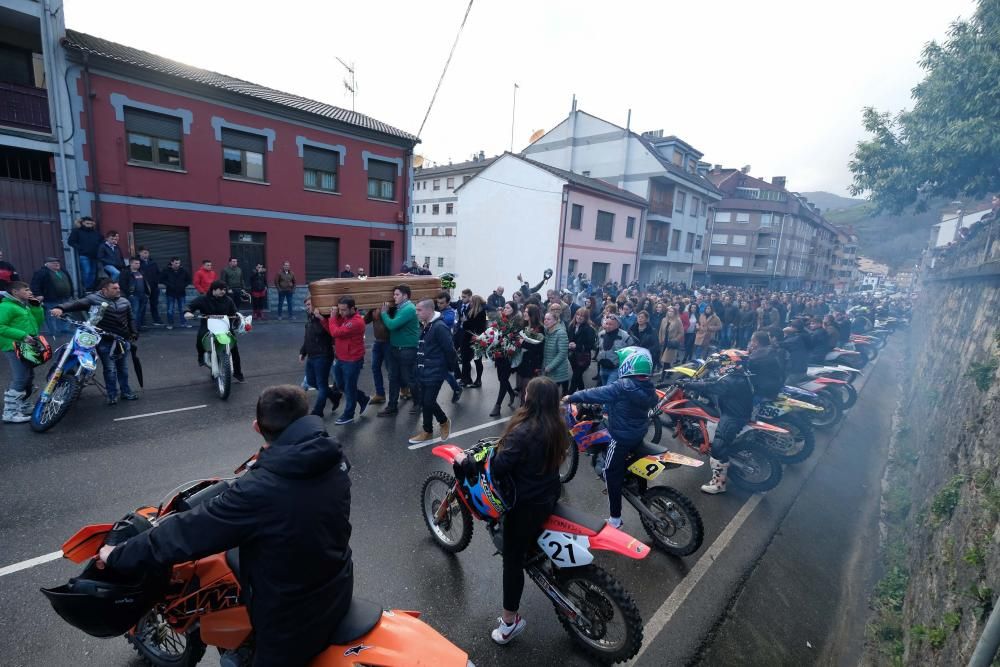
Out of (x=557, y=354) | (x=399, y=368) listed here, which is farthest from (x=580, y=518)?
(x=399, y=368)

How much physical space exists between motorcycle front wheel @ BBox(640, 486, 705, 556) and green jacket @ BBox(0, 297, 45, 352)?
804cm

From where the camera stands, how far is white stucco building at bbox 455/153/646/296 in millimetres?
24906

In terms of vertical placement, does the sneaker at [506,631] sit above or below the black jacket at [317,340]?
below

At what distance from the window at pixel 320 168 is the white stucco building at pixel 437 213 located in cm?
1884

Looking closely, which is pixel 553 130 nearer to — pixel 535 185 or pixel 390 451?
pixel 535 185

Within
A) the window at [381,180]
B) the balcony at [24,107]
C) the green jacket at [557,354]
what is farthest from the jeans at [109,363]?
the window at [381,180]

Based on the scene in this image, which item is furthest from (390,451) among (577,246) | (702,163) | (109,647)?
(702,163)

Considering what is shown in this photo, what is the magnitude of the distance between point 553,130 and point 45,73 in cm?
2975

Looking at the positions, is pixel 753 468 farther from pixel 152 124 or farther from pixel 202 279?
pixel 152 124

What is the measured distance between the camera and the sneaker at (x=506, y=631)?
3.22 meters

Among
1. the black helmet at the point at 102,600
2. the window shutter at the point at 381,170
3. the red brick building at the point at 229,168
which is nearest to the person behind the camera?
the black helmet at the point at 102,600

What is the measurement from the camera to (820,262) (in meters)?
67.8

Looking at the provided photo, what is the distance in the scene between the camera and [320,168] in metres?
18.0

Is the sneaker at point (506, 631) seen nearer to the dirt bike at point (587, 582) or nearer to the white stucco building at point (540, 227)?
the dirt bike at point (587, 582)
